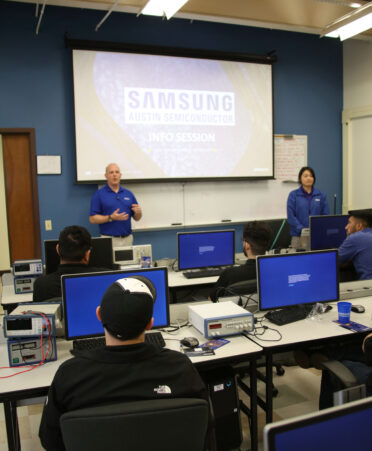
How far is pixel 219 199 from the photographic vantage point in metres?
5.83

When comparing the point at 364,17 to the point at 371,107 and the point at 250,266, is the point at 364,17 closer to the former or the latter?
the point at 371,107

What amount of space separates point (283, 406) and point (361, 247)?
1358mm

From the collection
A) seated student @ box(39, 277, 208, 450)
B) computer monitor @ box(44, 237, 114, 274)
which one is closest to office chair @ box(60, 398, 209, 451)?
seated student @ box(39, 277, 208, 450)

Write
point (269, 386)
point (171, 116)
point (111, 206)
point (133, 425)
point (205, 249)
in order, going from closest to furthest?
point (133, 425), point (269, 386), point (205, 249), point (111, 206), point (171, 116)

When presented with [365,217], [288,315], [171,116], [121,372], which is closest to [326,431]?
[121,372]

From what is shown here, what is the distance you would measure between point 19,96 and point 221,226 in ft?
10.2

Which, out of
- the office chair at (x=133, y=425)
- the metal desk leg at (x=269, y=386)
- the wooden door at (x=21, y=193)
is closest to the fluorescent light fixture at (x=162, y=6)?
the wooden door at (x=21, y=193)

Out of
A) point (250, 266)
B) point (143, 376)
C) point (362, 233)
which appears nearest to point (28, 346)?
point (143, 376)

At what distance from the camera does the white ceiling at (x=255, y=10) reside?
462 cm

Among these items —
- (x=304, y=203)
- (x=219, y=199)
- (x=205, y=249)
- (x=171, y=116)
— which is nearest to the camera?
(x=205, y=249)

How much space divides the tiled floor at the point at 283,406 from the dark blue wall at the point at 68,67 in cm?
268

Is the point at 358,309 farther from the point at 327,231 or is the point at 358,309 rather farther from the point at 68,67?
the point at 68,67

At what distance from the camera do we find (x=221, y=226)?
5871 millimetres

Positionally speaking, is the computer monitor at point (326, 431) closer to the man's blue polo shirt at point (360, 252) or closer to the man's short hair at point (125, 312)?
the man's short hair at point (125, 312)
